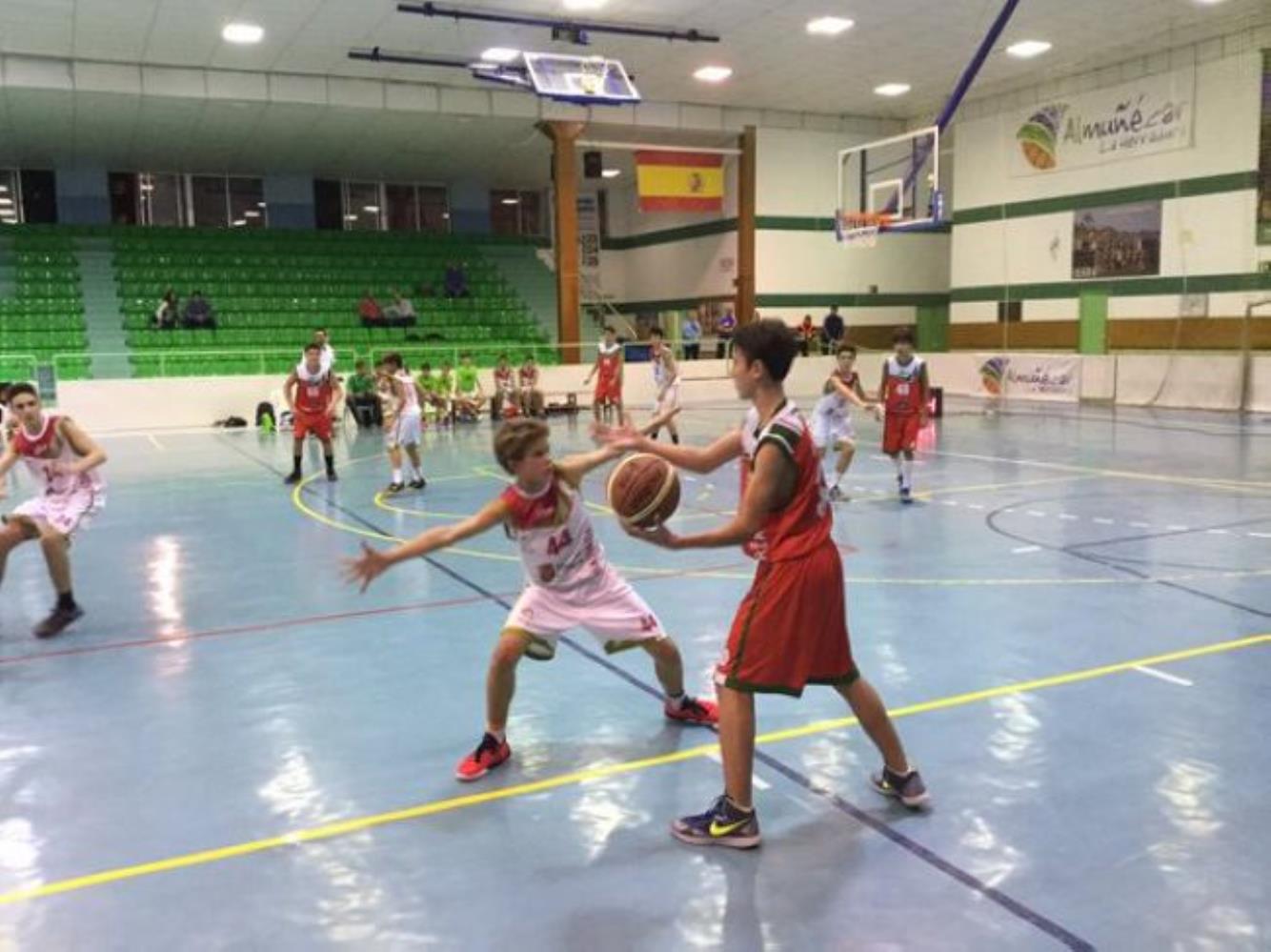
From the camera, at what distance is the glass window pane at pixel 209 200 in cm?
3191

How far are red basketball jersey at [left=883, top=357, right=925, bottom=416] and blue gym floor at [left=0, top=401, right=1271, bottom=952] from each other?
Answer: 2521mm

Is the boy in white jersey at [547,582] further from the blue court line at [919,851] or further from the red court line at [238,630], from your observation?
the red court line at [238,630]

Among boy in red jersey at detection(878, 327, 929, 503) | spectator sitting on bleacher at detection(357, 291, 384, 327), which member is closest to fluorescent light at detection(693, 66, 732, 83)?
spectator sitting on bleacher at detection(357, 291, 384, 327)

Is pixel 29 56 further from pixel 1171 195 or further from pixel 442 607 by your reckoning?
pixel 1171 195

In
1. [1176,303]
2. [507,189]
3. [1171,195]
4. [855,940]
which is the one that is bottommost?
[855,940]

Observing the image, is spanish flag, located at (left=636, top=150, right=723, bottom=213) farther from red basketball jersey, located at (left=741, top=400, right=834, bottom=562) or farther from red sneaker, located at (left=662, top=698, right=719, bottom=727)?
red basketball jersey, located at (left=741, top=400, right=834, bottom=562)

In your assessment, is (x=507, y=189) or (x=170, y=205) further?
(x=507, y=189)

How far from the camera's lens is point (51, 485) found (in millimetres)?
6730

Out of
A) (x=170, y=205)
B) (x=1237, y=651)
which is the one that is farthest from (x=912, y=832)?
(x=170, y=205)

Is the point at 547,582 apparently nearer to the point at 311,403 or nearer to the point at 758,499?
the point at 758,499

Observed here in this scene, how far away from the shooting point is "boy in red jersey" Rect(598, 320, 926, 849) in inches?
138

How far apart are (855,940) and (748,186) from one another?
26.7m

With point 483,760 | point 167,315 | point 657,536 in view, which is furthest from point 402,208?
point 657,536

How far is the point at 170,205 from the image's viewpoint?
104 ft
